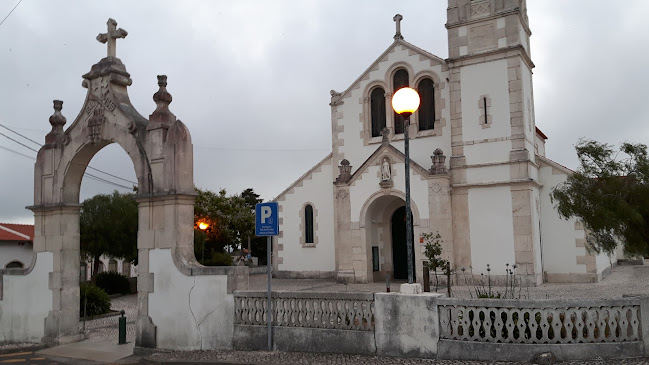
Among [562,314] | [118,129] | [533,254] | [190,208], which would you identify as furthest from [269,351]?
[533,254]

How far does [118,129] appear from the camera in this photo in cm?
1170

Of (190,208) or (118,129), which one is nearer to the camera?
(190,208)

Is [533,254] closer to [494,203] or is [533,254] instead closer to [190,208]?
[494,203]

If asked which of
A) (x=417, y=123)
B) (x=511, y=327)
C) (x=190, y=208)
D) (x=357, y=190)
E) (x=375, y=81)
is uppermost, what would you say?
(x=375, y=81)

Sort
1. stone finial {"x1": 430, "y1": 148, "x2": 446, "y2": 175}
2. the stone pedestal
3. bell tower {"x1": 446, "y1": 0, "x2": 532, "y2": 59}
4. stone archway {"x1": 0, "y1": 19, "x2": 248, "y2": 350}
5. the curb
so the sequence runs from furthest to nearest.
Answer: bell tower {"x1": 446, "y1": 0, "x2": 532, "y2": 59}, stone finial {"x1": 430, "y1": 148, "x2": 446, "y2": 175}, stone archway {"x1": 0, "y1": 19, "x2": 248, "y2": 350}, the curb, the stone pedestal

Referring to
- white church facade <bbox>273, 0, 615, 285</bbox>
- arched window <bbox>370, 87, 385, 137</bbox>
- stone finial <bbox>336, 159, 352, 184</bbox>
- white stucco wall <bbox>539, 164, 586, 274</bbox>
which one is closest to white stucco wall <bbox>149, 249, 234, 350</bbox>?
white church facade <bbox>273, 0, 615, 285</bbox>

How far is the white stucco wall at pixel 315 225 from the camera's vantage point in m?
27.1

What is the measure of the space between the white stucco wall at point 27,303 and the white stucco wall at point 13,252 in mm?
22653

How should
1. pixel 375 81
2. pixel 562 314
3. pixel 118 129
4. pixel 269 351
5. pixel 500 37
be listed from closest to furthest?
1. pixel 562 314
2. pixel 269 351
3. pixel 118 129
4. pixel 500 37
5. pixel 375 81

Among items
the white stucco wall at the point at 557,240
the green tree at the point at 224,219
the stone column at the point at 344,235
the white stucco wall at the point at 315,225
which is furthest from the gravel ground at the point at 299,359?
the green tree at the point at 224,219

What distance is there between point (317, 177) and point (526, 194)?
10.5 m

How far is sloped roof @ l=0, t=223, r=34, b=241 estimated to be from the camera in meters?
34.0

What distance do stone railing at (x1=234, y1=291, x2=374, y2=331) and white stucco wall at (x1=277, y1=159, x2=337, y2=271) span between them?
55.9ft

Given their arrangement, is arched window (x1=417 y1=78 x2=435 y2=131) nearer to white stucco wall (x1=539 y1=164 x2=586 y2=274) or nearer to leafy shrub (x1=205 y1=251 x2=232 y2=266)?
white stucco wall (x1=539 y1=164 x2=586 y2=274)
